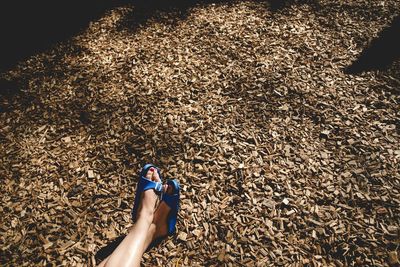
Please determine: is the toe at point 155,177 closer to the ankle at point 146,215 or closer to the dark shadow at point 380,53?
the ankle at point 146,215

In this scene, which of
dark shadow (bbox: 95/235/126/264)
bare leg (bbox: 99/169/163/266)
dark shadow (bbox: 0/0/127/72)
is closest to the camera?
bare leg (bbox: 99/169/163/266)

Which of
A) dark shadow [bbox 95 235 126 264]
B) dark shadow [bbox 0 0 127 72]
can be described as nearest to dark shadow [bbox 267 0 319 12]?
dark shadow [bbox 0 0 127 72]

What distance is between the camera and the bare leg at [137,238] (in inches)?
103

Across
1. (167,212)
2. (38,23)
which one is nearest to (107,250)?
(167,212)

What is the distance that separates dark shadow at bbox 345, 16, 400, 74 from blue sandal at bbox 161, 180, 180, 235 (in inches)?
131

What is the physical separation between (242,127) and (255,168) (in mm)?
665

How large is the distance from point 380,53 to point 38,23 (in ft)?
22.1

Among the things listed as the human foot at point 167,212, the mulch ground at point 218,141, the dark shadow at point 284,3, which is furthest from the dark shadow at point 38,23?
the human foot at point 167,212

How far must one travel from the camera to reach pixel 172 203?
3.04 metres

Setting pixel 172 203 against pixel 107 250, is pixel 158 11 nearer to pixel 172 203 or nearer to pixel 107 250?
pixel 172 203

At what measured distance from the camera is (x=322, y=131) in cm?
367

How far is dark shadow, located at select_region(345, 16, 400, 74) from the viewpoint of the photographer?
4361mm

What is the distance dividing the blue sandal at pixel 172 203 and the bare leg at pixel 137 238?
19cm

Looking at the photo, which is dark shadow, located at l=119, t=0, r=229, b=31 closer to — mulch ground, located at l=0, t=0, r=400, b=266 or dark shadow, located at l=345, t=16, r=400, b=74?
mulch ground, located at l=0, t=0, r=400, b=266
